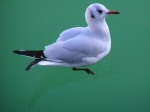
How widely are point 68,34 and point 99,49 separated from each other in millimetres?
192

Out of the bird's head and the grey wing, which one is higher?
the bird's head

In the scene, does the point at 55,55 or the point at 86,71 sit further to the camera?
the point at 86,71

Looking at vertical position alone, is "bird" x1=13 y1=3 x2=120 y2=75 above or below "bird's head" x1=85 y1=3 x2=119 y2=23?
below

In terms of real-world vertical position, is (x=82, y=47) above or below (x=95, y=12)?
below

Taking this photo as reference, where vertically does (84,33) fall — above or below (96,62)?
above

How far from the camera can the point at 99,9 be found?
4.50ft

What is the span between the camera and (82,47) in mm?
1349

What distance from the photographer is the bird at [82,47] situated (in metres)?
1.36

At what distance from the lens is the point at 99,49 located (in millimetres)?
1377

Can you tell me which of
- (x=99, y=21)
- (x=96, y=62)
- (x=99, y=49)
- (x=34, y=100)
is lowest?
(x=34, y=100)

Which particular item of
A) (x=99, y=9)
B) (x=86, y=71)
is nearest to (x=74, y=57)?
(x=86, y=71)

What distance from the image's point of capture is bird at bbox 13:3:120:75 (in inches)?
53.4

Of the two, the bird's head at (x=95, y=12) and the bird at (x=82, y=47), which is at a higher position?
the bird's head at (x=95, y=12)

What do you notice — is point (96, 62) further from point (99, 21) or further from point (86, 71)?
point (99, 21)
